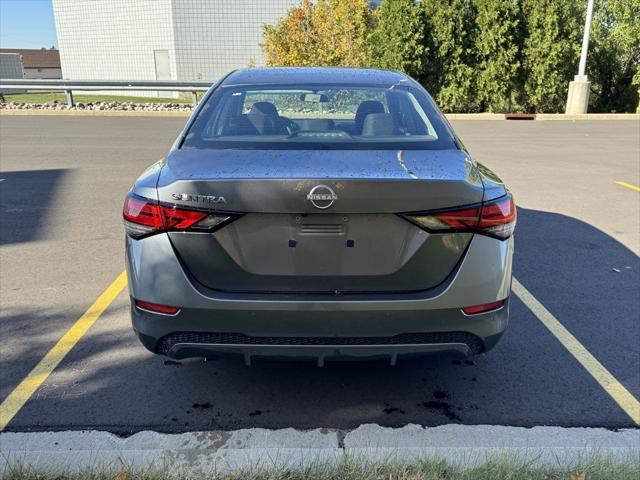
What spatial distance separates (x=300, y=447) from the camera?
2672 mm

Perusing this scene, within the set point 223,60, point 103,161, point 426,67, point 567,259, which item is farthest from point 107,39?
point 567,259

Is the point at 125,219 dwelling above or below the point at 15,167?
above

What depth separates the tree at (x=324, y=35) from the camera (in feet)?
72.9

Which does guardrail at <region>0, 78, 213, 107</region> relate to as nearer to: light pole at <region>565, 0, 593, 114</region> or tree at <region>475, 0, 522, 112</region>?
tree at <region>475, 0, 522, 112</region>

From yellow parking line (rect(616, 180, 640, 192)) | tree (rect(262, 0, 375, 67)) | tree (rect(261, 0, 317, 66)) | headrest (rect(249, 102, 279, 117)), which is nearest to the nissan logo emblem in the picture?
headrest (rect(249, 102, 279, 117))

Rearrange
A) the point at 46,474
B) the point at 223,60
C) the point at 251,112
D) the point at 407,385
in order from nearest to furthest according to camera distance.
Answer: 1. the point at 46,474
2. the point at 407,385
3. the point at 251,112
4. the point at 223,60

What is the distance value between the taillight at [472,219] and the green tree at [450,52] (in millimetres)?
17790

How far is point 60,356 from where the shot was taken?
139 inches

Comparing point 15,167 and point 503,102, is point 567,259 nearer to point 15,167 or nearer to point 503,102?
point 15,167

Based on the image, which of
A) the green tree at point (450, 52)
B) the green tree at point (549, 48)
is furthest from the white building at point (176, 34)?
the green tree at point (549, 48)

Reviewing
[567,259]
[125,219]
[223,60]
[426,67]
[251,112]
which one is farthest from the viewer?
[223,60]

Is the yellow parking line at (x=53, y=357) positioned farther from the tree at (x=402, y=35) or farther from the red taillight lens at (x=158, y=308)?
the tree at (x=402, y=35)

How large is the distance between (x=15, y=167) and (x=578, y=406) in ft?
31.1

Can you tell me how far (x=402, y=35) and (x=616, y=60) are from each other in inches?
396
